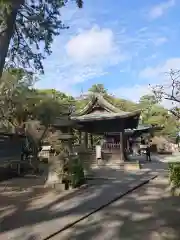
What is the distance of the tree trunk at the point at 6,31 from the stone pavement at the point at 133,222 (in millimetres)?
4258

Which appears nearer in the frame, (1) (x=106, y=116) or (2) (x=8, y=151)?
(2) (x=8, y=151)

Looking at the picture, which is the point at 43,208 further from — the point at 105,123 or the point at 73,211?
the point at 105,123

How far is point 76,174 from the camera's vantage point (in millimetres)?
13320

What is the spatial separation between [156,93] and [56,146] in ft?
16.3

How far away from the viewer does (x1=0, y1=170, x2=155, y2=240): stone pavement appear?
6.95 m

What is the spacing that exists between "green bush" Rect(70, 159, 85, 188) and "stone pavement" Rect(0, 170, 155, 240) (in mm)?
488

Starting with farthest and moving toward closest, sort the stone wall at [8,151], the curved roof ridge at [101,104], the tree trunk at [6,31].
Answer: the curved roof ridge at [101,104], the stone wall at [8,151], the tree trunk at [6,31]

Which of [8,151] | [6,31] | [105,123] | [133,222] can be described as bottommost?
[133,222]

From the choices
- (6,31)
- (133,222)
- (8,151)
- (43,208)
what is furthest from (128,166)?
(6,31)

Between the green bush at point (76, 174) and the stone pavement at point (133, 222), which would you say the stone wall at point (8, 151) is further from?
the stone pavement at point (133, 222)

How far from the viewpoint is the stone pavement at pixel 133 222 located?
682 centimetres

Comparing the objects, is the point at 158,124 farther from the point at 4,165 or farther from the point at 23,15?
the point at 23,15

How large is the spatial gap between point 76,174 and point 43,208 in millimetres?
4169

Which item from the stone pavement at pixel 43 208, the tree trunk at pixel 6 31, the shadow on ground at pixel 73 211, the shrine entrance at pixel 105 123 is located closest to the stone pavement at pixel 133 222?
the shadow on ground at pixel 73 211
